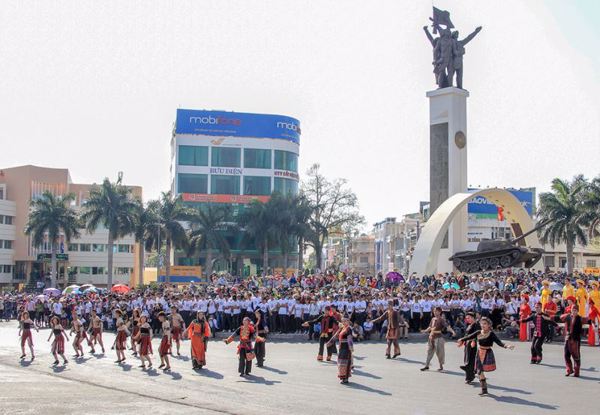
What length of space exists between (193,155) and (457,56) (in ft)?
134

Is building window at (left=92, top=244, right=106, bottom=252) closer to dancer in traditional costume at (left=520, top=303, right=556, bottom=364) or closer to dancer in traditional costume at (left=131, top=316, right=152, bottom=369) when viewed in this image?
dancer in traditional costume at (left=131, top=316, right=152, bottom=369)

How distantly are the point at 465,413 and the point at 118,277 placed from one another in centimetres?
7356

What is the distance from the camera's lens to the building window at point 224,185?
81.8 meters

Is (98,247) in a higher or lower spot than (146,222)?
lower

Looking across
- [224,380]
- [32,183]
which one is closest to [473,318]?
[224,380]

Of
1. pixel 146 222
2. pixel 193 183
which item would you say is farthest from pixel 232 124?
pixel 146 222

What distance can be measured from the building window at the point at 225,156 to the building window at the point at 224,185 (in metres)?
1.44

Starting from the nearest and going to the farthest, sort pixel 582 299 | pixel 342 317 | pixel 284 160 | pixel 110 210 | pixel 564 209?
pixel 342 317 < pixel 582 299 < pixel 564 209 < pixel 110 210 < pixel 284 160

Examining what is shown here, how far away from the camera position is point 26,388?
1680 centimetres

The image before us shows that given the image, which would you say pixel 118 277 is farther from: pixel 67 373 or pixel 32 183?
pixel 67 373

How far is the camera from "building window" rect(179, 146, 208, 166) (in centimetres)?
8138

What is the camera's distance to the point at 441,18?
48094 millimetres

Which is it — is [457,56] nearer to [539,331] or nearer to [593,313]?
[593,313]

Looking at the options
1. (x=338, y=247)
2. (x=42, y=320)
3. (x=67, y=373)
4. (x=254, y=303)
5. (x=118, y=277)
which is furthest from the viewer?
(x=338, y=247)
